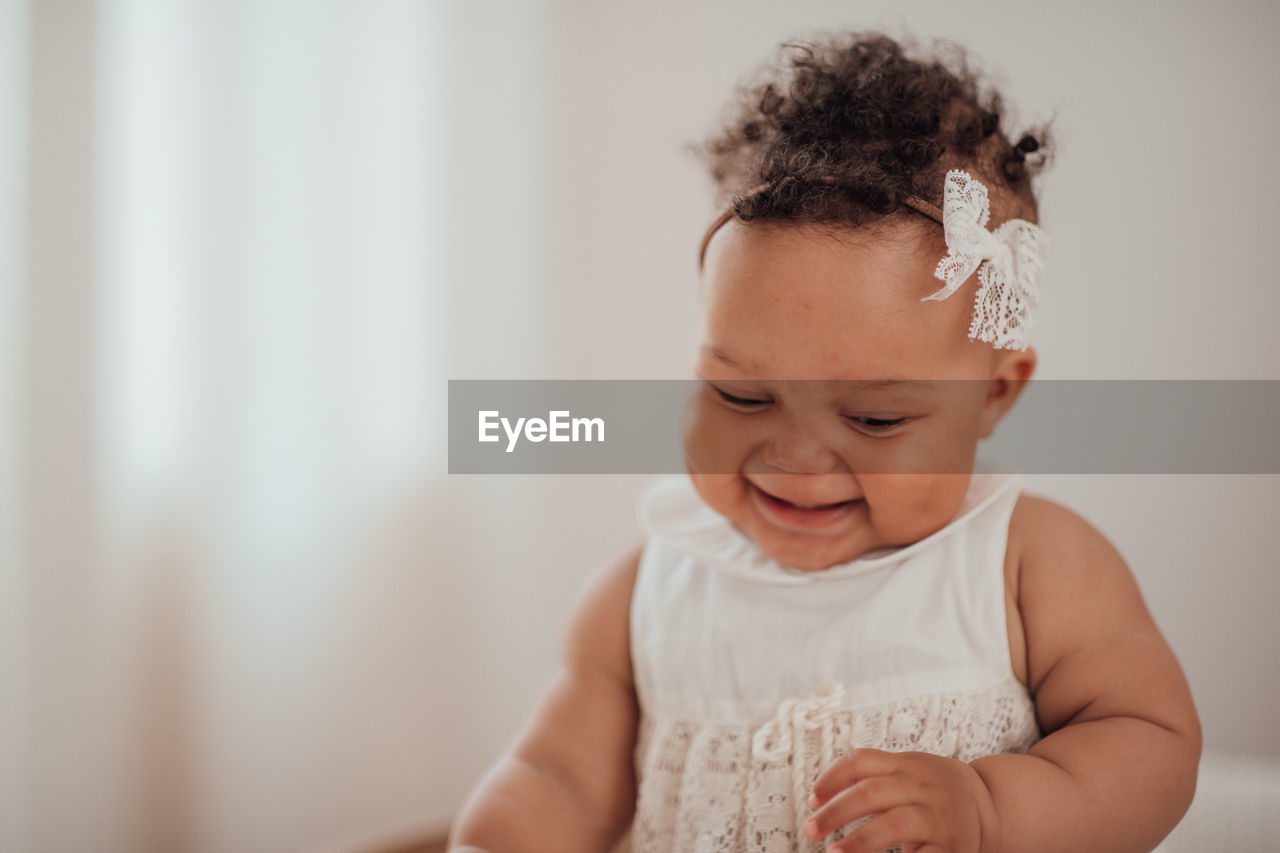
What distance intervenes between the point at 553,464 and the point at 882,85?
3.04 ft

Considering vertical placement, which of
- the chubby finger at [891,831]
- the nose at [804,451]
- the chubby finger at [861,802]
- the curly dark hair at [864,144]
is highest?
the curly dark hair at [864,144]

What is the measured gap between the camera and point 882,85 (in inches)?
28.3

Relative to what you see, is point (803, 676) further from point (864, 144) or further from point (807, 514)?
point (864, 144)

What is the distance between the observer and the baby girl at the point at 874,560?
2.12ft

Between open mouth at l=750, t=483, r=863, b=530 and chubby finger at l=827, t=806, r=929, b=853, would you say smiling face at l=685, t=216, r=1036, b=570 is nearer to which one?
open mouth at l=750, t=483, r=863, b=530

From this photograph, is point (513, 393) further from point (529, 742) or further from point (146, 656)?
point (529, 742)

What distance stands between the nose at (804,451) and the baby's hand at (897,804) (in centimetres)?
19

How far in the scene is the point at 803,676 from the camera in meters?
0.71

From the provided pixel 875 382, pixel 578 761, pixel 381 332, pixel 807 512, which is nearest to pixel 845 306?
pixel 875 382

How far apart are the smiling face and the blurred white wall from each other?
1.96 ft

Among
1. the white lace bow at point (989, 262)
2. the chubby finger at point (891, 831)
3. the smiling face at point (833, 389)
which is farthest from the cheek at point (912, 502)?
the chubby finger at point (891, 831)

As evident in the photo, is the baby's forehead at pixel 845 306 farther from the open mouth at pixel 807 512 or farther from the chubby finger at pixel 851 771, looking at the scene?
the chubby finger at pixel 851 771

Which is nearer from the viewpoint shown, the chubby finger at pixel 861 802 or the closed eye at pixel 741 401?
the chubby finger at pixel 861 802

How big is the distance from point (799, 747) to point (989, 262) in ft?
1.14
